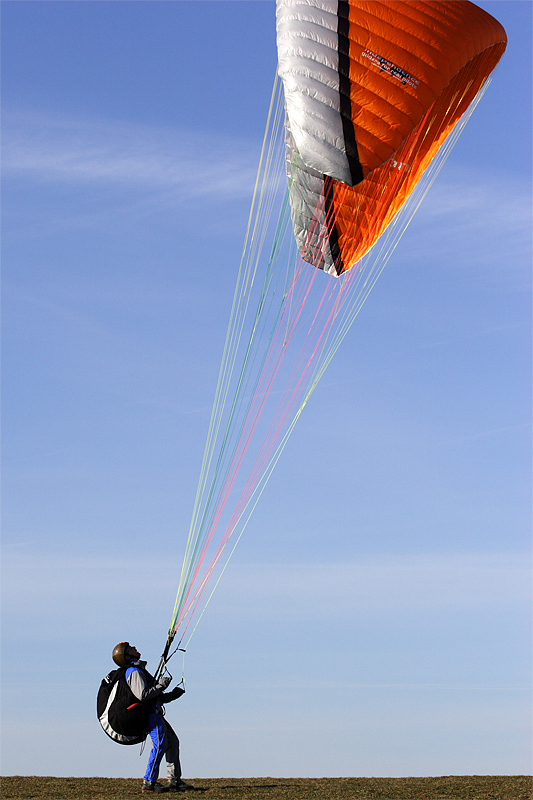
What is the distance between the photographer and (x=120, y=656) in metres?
9.53

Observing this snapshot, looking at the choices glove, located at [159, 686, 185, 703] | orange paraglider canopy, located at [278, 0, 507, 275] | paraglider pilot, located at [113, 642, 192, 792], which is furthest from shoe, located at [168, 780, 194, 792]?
orange paraglider canopy, located at [278, 0, 507, 275]

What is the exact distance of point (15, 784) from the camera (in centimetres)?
1054

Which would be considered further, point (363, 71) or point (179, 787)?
point (363, 71)

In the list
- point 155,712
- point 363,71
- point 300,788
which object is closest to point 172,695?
point 155,712

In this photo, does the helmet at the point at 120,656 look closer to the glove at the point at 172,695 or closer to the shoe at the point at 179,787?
the glove at the point at 172,695

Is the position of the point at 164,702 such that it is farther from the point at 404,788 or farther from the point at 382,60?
the point at 382,60

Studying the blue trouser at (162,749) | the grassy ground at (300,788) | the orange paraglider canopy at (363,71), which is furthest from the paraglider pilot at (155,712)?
the orange paraglider canopy at (363,71)

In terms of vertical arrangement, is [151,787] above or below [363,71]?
below

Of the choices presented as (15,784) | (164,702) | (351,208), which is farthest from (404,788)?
(351,208)

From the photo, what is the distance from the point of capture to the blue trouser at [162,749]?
9.35 m

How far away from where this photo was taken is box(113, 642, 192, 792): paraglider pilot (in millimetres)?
9266

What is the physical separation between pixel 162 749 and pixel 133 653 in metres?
1.07

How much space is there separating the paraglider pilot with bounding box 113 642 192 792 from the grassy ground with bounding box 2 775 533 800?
0.86 ft

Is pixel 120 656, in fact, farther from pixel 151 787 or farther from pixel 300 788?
pixel 300 788
